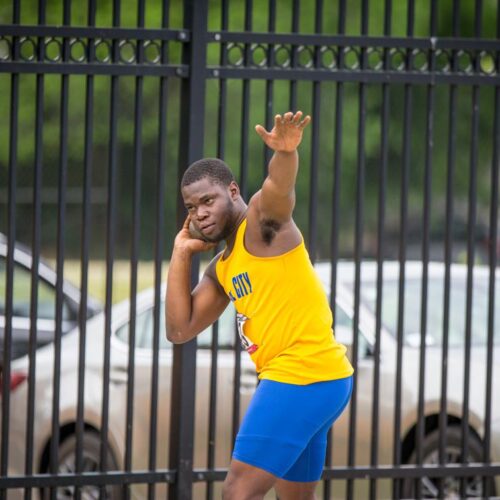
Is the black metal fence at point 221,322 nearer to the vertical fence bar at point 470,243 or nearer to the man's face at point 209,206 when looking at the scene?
the vertical fence bar at point 470,243

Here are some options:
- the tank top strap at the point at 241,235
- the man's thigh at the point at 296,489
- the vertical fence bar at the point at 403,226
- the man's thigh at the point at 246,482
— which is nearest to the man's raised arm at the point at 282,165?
the tank top strap at the point at 241,235

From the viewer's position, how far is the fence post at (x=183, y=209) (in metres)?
5.90

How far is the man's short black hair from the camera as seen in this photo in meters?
4.69

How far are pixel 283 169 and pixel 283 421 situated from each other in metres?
1.01

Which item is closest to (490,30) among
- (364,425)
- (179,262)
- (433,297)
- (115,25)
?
(433,297)

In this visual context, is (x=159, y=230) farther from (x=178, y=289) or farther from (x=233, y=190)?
(x=233, y=190)

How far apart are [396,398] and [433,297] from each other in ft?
8.31

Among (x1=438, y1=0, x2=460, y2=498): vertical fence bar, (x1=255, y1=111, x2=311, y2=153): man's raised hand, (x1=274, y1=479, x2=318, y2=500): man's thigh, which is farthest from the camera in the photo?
(x1=438, y1=0, x2=460, y2=498): vertical fence bar

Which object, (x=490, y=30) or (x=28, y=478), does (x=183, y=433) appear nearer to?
(x=28, y=478)

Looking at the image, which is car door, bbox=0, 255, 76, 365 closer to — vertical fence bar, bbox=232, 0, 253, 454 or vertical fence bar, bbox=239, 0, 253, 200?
vertical fence bar, bbox=232, 0, 253, 454

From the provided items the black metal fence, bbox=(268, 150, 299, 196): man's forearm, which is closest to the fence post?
the black metal fence

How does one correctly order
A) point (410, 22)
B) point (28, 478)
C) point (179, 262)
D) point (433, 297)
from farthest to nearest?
point (433, 297) → point (410, 22) → point (28, 478) → point (179, 262)

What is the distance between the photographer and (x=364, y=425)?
7371 mm

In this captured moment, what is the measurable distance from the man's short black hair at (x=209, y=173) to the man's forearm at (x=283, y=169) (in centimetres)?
42
